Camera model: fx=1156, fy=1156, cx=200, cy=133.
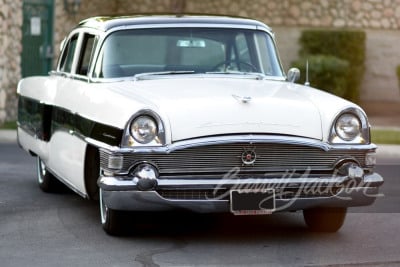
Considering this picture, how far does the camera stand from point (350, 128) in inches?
311

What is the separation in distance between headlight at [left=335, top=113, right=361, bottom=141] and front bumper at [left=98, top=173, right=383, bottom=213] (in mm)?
292

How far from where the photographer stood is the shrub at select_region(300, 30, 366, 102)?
70.0ft

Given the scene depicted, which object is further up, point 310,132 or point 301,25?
point 310,132

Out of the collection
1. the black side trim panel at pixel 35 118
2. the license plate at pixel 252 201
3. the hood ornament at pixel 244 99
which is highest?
the hood ornament at pixel 244 99

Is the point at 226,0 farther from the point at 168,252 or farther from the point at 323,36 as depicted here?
the point at 168,252

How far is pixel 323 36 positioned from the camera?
70.2 ft

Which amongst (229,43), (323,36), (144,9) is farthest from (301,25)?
(229,43)

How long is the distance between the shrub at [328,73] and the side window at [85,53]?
10470mm

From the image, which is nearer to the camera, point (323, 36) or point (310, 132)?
point (310, 132)

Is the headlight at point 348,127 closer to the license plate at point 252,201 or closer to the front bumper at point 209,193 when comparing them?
the front bumper at point 209,193

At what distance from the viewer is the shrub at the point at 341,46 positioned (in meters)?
21.3

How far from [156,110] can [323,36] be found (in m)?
14.1

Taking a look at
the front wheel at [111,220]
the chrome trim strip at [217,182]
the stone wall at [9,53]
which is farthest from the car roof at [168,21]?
the stone wall at [9,53]

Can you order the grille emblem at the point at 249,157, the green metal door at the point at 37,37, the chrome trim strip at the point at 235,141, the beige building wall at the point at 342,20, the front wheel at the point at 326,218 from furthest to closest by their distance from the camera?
the beige building wall at the point at 342,20, the green metal door at the point at 37,37, the front wheel at the point at 326,218, the grille emblem at the point at 249,157, the chrome trim strip at the point at 235,141
